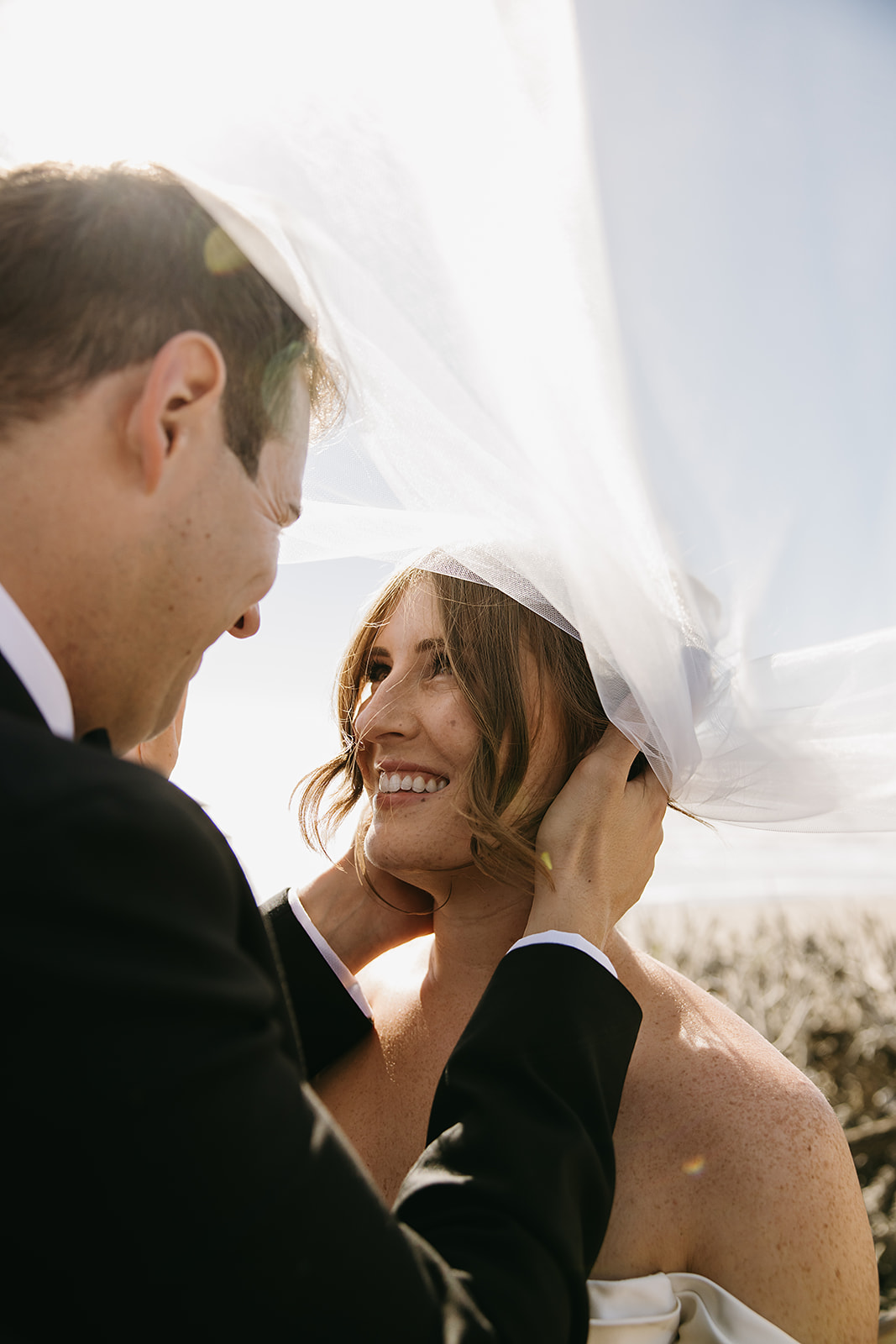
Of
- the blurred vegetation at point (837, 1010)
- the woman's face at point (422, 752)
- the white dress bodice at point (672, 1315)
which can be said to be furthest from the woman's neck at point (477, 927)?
the blurred vegetation at point (837, 1010)

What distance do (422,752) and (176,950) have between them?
1.45 m

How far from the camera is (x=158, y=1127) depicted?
82 cm

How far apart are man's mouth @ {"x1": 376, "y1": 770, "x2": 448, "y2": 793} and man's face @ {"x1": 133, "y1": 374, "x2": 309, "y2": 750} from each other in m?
0.89

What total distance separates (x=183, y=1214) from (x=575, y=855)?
1.13 meters

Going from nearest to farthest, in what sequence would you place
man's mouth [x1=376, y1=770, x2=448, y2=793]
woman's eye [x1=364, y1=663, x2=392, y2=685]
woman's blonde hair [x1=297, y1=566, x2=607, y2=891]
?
woman's blonde hair [x1=297, y1=566, x2=607, y2=891] → man's mouth [x1=376, y1=770, x2=448, y2=793] → woman's eye [x1=364, y1=663, x2=392, y2=685]

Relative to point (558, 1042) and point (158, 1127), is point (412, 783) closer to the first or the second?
point (558, 1042)

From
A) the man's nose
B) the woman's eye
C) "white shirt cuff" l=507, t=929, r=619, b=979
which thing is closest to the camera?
"white shirt cuff" l=507, t=929, r=619, b=979

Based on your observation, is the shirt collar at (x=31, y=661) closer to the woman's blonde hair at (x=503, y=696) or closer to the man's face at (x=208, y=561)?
the man's face at (x=208, y=561)

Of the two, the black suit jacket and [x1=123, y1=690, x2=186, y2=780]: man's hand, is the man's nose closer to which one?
[x1=123, y1=690, x2=186, y2=780]: man's hand

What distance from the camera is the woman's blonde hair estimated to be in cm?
218

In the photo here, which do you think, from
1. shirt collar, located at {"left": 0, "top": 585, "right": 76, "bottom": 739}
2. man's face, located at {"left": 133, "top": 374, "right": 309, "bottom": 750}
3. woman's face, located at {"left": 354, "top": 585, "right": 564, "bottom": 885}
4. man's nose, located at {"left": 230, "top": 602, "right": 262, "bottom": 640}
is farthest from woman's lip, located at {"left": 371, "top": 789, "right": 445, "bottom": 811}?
shirt collar, located at {"left": 0, "top": 585, "right": 76, "bottom": 739}

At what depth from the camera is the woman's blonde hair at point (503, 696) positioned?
2.18 meters

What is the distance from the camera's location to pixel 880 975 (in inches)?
216

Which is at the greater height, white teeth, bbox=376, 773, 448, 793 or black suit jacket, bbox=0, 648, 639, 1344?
black suit jacket, bbox=0, 648, 639, 1344
